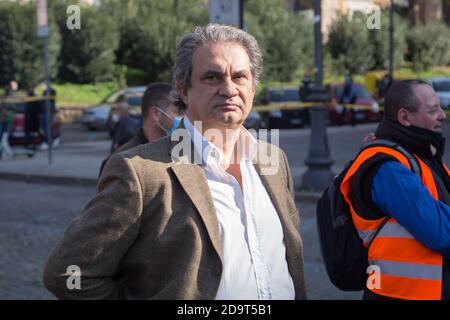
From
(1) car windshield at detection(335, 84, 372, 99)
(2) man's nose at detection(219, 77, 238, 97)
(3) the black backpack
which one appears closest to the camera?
(2) man's nose at detection(219, 77, 238, 97)

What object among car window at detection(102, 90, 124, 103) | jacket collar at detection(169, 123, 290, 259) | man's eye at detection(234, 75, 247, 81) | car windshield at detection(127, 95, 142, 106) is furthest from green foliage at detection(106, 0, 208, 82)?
man's eye at detection(234, 75, 247, 81)

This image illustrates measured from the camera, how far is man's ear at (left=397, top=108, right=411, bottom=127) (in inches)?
138

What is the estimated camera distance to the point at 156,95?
5.11 meters

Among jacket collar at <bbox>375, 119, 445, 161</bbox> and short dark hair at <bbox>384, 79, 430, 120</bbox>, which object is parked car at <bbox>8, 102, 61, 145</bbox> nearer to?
short dark hair at <bbox>384, 79, 430, 120</bbox>

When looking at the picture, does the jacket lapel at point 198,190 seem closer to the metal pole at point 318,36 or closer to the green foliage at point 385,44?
the metal pole at point 318,36

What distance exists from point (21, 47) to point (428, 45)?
25.3 m

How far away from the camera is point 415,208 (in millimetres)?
3223

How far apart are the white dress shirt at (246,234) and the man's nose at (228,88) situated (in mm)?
144

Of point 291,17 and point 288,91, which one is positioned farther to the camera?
point 291,17

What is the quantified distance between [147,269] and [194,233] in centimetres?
18

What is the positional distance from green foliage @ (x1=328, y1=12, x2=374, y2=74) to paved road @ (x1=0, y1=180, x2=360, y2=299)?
33642 millimetres

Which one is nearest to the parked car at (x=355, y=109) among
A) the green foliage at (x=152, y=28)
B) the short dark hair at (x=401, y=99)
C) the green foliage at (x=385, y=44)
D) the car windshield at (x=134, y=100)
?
the car windshield at (x=134, y=100)

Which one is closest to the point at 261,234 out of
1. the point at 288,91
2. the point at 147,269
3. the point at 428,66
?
the point at 147,269
